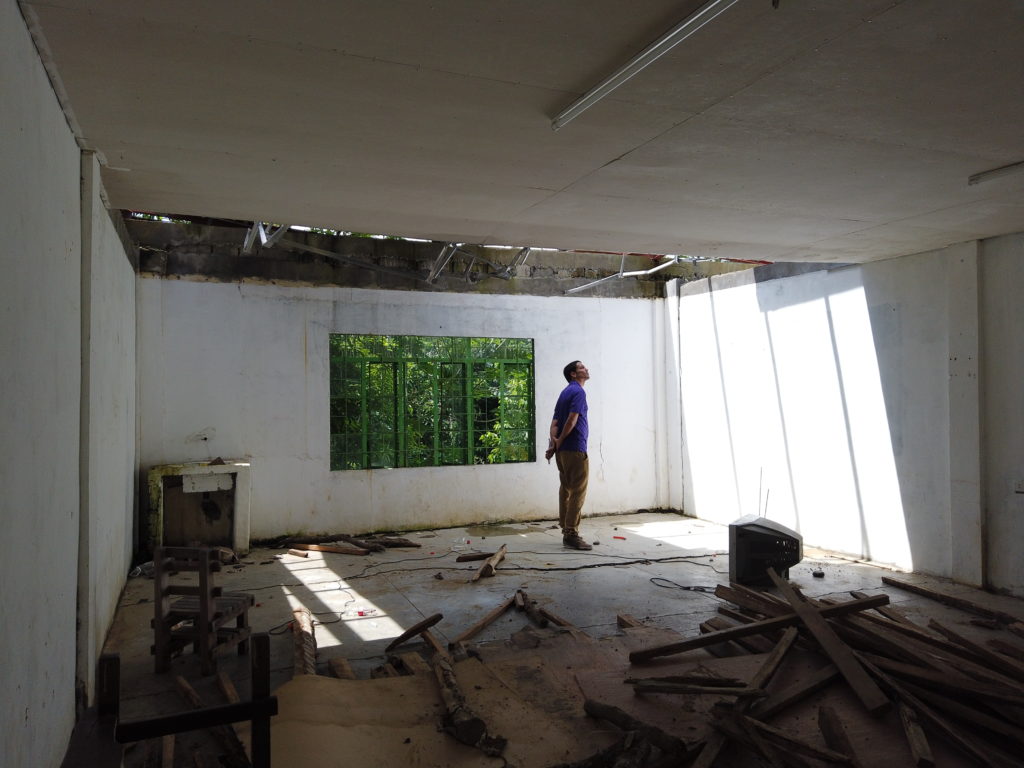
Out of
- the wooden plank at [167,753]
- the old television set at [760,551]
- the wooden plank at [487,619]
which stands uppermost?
the old television set at [760,551]

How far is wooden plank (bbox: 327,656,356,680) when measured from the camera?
159 inches

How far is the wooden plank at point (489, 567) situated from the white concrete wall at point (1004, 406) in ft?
13.7

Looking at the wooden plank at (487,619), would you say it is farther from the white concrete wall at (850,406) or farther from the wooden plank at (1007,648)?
the white concrete wall at (850,406)

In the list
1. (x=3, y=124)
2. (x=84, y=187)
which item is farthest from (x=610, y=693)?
(x=84, y=187)

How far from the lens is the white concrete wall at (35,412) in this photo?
219 cm

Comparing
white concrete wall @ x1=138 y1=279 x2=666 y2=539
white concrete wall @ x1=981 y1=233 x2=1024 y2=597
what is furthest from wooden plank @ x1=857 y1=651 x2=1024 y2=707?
white concrete wall @ x1=138 y1=279 x2=666 y2=539

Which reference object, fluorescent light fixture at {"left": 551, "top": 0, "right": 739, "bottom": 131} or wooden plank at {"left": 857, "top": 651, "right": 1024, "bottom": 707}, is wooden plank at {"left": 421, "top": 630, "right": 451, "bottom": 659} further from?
fluorescent light fixture at {"left": 551, "top": 0, "right": 739, "bottom": 131}

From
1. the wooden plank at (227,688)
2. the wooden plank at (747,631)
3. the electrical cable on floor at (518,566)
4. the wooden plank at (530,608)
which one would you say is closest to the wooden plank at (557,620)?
the wooden plank at (530,608)

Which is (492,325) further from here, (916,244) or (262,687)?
(262,687)

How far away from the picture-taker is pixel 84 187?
3824 mm

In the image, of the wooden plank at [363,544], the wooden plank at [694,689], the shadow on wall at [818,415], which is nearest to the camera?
the wooden plank at [694,689]

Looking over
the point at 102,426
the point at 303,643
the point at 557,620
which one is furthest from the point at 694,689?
the point at 102,426

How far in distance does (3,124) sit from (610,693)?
3606 mm

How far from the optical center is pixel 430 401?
866 centimetres
